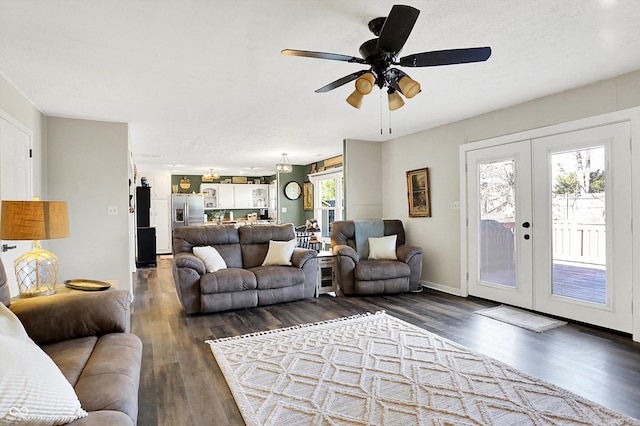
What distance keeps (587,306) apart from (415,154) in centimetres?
305

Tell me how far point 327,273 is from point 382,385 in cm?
289

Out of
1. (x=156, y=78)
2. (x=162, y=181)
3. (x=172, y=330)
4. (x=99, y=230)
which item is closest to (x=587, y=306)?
(x=172, y=330)

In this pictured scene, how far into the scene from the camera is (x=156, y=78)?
10.6 feet

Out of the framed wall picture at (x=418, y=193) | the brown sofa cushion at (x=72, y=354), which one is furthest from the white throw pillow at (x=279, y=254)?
the brown sofa cushion at (x=72, y=354)

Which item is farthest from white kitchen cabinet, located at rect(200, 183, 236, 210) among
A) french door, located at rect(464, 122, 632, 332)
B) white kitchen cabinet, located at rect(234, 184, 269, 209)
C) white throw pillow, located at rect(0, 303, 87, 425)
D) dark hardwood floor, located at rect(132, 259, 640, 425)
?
white throw pillow, located at rect(0, 303, 87, 425)

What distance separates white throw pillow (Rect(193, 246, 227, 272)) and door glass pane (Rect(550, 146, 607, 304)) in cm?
381

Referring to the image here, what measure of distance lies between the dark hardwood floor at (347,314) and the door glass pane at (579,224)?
44 cm

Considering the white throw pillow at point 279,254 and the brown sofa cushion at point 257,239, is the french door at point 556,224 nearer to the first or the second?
the white throw pillow at point 279,254

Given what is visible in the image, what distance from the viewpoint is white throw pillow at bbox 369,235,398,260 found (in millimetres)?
5375

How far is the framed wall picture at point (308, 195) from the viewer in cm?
911

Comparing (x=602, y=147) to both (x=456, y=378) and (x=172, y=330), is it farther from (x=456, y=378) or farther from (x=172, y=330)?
(x=172, y=330)

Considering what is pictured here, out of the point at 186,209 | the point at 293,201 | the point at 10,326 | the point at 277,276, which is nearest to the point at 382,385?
the point at 10,326

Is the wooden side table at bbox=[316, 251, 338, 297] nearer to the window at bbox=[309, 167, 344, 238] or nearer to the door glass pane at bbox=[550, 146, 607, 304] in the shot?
the window at bbox=[309, 167, 344, 238]

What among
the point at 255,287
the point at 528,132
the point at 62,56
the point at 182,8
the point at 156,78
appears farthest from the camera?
the point at 255,287
